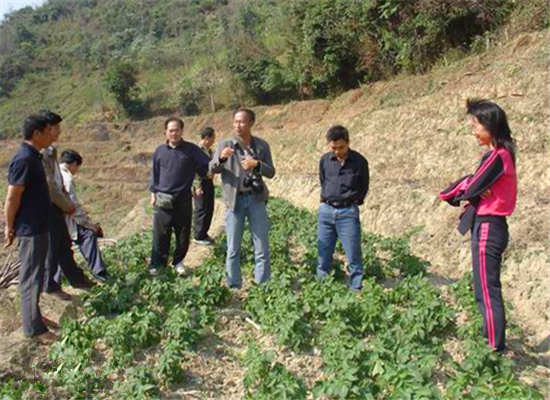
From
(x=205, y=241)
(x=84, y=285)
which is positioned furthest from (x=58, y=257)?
(x=205, y=241)

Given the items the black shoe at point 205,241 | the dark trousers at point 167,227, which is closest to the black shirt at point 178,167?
the dark trousers at point 167,227

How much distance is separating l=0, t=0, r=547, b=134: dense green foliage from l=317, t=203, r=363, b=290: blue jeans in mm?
11322

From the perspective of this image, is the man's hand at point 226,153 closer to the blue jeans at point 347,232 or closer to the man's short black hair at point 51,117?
the blue jeans at point 347,232

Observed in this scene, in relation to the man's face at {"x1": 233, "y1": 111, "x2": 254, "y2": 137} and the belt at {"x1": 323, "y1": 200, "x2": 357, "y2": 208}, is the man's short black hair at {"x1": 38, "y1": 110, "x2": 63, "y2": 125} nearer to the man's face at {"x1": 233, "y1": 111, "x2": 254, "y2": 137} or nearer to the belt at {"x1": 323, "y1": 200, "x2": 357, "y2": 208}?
the man's face at {"x1": 233, "y1": 111, "x2": 254, "y2": 137}

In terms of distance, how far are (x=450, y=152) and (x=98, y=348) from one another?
320 inches

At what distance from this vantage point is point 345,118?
17.0m

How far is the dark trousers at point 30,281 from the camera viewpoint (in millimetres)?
4195

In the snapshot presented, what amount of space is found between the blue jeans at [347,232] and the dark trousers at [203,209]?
265cm

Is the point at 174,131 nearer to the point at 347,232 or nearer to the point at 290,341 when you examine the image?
the point at 347,232

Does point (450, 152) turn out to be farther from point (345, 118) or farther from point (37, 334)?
point (37, 334)

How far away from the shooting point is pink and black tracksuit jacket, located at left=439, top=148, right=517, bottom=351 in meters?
3.78

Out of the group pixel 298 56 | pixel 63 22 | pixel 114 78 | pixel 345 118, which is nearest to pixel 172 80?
pixel 114 78

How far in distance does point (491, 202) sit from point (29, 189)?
3.73 meters

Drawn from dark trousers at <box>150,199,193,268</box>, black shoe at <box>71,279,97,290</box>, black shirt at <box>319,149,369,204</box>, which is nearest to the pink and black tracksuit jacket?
black shirt at <box>319,149,369,204</box>
